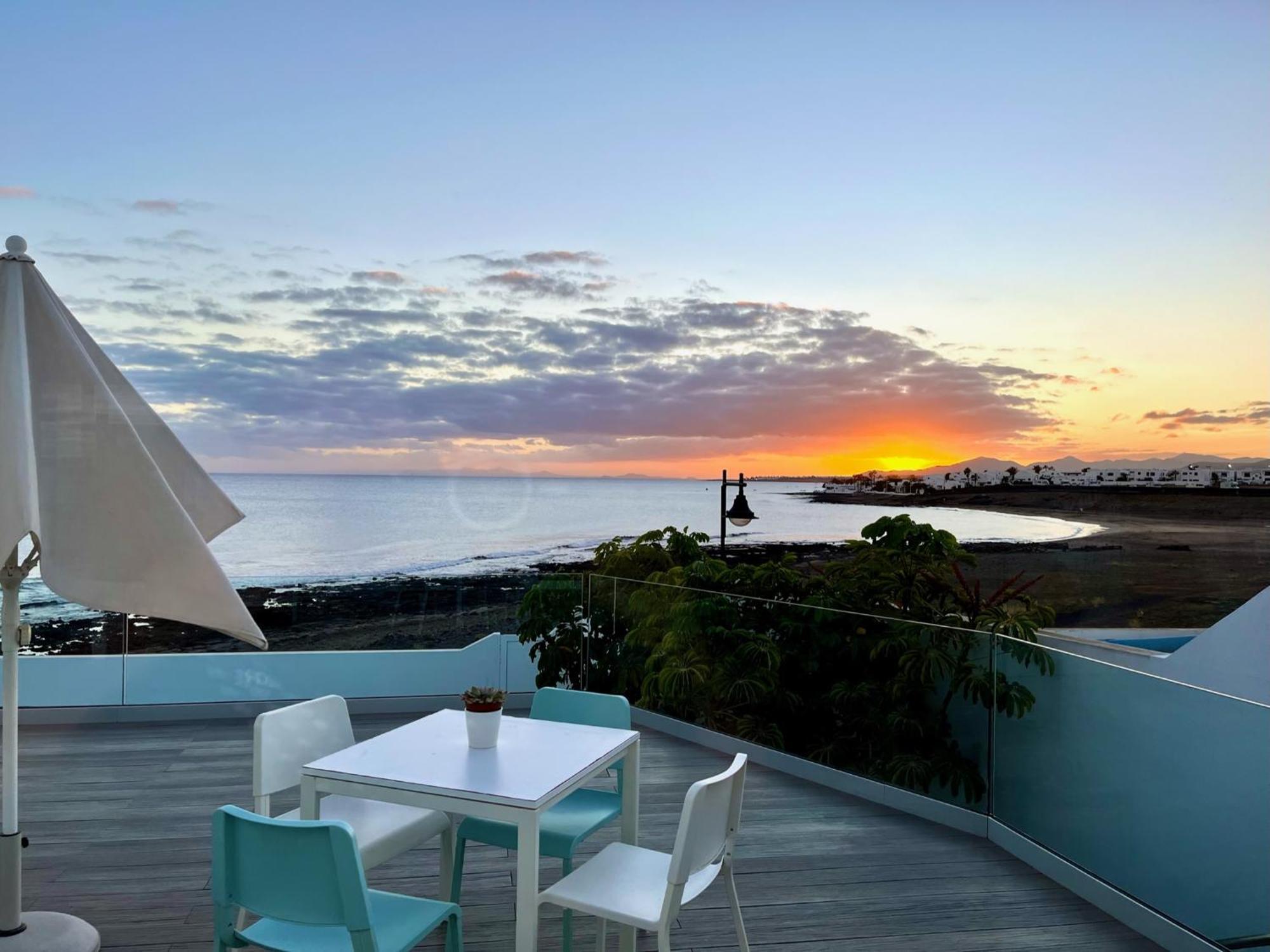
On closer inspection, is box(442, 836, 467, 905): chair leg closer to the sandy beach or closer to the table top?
the table top

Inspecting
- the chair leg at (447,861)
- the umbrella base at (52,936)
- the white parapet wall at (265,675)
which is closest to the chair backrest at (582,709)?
the chair leg at (447,861)

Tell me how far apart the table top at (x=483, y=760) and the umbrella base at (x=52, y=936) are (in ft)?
3.36

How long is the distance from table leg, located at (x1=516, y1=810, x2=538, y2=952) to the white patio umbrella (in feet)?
2.94

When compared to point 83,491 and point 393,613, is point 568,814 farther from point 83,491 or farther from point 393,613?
point 393,613

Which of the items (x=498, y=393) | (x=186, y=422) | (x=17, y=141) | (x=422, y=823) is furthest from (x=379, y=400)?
(x=422, y=823)

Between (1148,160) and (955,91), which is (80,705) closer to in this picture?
(955,91)

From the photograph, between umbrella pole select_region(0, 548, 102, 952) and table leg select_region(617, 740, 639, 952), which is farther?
table leg select_region(617, 740, 639, 952)

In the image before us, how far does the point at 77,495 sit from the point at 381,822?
1.33 meters

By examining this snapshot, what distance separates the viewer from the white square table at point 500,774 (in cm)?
228

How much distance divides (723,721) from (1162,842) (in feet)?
8.84

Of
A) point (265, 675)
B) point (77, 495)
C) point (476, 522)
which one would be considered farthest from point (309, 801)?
point (476, 522)

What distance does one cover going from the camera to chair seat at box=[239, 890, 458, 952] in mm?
2092

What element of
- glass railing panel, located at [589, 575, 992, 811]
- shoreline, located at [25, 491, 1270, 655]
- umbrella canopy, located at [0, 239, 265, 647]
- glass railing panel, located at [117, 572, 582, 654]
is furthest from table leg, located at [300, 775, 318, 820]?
glass railing panel, located at [117, 572, 582, 654]

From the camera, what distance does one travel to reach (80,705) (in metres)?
6.01
